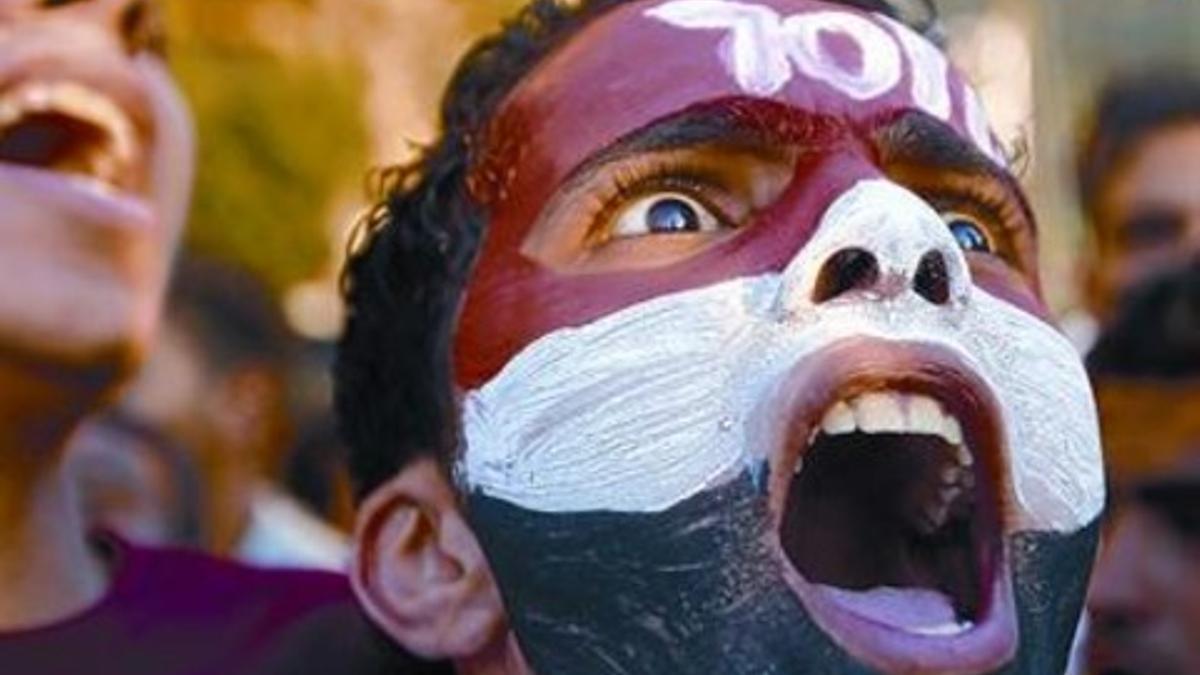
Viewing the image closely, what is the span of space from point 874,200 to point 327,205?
8.59ft

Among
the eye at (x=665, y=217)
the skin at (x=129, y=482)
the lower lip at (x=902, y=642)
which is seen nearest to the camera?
the lower lip at (x=902, y=642)

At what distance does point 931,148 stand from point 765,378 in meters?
0.21

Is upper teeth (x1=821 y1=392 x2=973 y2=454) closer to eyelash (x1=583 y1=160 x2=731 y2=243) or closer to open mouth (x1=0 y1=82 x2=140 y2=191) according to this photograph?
eyelash (x1=583 y1=160 x2=731 y2=243)

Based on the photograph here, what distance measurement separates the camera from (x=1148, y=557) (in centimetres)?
232

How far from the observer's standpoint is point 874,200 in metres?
1.68

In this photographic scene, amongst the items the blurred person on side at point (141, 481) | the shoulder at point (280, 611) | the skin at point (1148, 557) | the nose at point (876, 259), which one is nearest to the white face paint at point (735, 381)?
the nose at point (876, 259)

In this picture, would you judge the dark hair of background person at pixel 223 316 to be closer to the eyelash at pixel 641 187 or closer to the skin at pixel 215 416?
the skin at pixel 215 416

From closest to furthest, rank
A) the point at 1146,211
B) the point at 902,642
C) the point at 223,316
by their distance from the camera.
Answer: the point at 902,642 < the point at 1146,211 < the point at 223,316

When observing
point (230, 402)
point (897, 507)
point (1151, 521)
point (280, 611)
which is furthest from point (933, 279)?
point (230, 402)

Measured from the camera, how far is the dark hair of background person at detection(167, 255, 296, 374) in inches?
127

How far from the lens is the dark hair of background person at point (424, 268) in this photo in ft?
6.04

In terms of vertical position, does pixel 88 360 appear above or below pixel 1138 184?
above

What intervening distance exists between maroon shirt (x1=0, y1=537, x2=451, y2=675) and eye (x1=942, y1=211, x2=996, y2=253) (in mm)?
418

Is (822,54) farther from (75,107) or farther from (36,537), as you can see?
(36,537)
